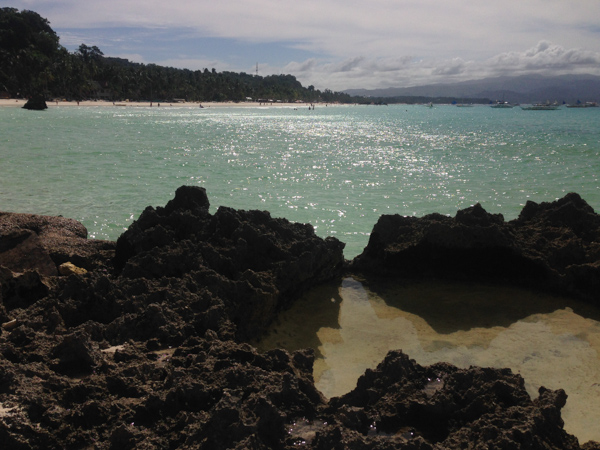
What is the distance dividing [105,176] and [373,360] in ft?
42.7

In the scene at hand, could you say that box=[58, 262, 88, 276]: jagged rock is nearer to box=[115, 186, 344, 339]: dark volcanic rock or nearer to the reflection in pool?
box=[115, 186, 344, 339]: dark volcanic rock

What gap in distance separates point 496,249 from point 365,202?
6.73 m

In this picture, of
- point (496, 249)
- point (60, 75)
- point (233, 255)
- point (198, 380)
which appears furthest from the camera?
point (60, 75)

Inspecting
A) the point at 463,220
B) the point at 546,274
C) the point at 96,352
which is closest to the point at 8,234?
the point at 96,352

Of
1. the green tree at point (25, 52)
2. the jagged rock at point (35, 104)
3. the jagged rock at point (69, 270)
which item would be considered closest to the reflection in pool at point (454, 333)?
the jagged rock at point (69, 270)

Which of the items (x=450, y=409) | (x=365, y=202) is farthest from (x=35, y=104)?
(x=450, y=409)

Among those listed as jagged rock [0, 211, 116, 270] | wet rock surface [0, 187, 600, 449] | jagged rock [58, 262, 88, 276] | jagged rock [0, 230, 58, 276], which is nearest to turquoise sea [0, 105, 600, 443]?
wet rock surface [0, 187, 600, 449]

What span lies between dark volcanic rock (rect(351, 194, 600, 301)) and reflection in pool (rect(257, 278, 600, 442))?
0.68 feet

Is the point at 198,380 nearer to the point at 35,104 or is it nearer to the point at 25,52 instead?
the point at 35,104

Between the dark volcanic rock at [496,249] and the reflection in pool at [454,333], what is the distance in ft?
0.68

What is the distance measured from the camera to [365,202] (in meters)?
12.4

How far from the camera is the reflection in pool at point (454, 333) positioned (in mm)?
4031

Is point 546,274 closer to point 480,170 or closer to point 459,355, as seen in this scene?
point 459,355

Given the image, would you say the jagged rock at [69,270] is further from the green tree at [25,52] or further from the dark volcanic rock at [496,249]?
the green tree at [25,52]
